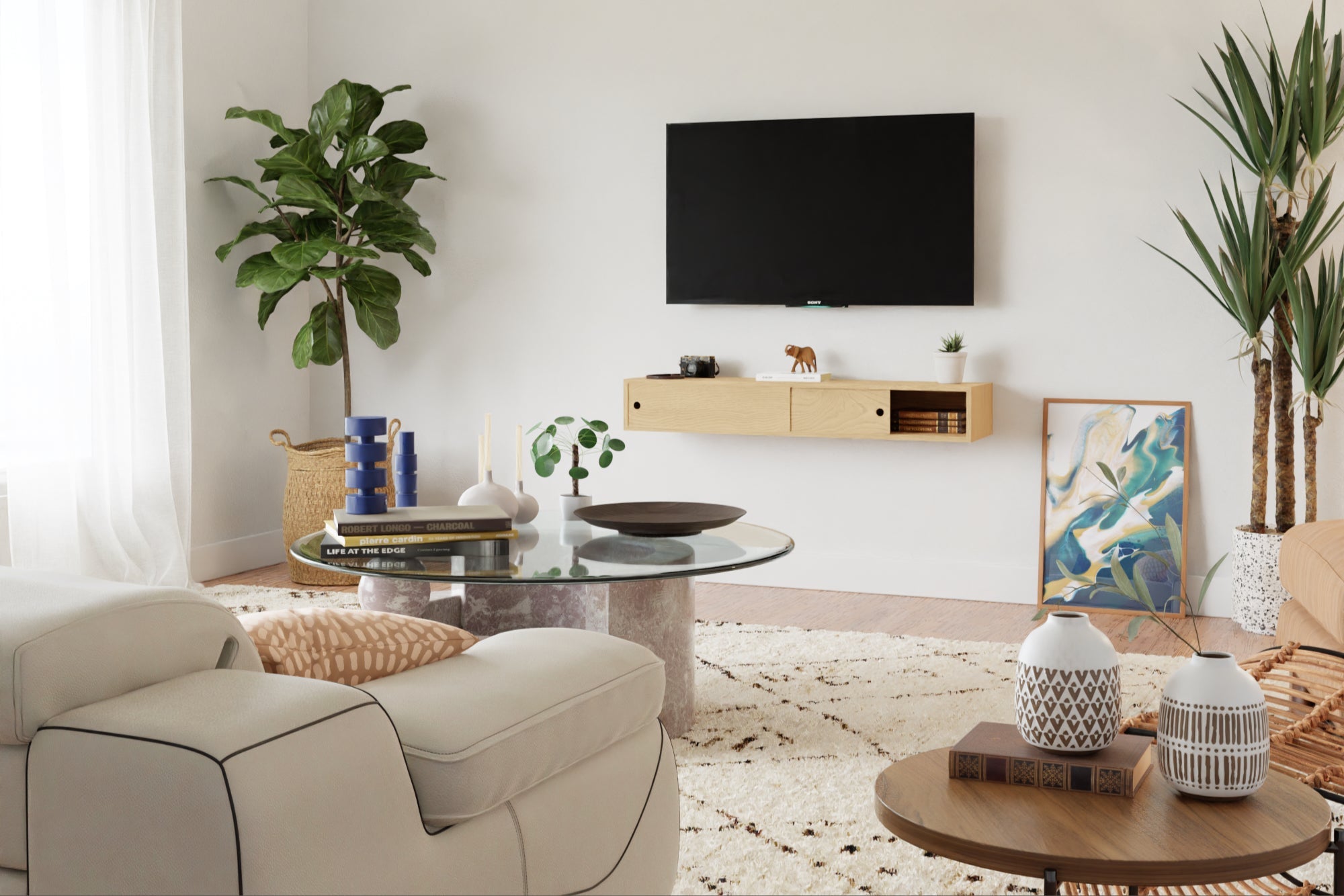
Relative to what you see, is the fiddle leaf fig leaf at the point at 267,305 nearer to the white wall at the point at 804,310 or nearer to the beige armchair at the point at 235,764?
the white wall at the point at 804,310

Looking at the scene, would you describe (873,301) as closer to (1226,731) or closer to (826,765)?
(826,765)

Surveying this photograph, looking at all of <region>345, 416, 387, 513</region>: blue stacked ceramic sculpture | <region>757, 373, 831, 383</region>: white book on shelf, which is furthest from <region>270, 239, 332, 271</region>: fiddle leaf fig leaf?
<region>345, 416, 387, 513</region>: blue stacked ceramic sculpture

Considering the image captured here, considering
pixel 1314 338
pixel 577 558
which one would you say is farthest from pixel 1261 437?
pixel 577 558

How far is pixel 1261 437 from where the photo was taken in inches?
161

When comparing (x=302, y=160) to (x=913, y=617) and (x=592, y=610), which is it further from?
(x=913, y=617)

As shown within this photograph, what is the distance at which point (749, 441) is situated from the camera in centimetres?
499

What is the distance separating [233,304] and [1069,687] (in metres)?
4.45

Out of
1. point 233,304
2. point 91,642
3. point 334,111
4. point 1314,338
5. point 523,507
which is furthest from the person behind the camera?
point 233,304

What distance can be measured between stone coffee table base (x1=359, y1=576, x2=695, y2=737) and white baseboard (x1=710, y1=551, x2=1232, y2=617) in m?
1.46

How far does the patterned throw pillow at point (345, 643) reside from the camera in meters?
1.50

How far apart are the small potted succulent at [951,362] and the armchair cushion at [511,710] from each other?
2.90 metres

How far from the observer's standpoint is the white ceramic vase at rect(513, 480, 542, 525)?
3217mm

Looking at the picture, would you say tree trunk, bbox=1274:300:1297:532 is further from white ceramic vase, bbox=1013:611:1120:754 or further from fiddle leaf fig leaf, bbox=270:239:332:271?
fiddle leaf fig leaf, bbox=270:239:332:271

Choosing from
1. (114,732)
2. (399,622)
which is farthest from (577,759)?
(114,732)
